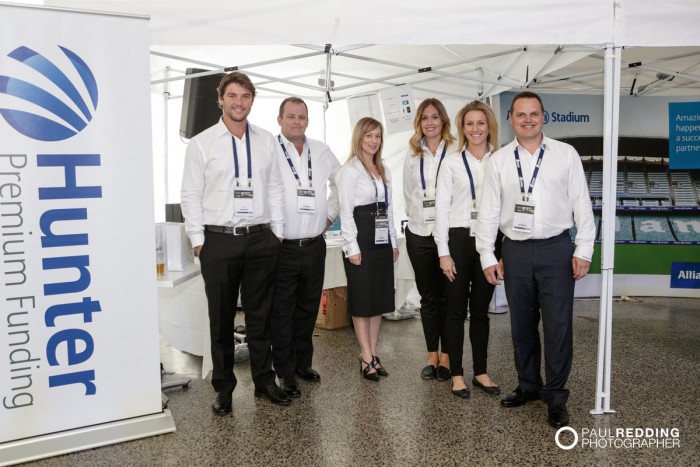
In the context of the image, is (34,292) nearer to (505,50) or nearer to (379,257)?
(379,257)

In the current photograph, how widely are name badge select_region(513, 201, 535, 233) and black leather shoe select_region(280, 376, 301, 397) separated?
147 cm

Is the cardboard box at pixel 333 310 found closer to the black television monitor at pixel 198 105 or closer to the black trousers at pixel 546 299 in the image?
the black television monitor at pixel 198 105

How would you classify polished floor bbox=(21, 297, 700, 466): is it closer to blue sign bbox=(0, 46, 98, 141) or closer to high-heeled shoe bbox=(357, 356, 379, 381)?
high-heeled shoe bbox=(357, 356, 379, 381)

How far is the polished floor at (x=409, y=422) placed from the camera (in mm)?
2367

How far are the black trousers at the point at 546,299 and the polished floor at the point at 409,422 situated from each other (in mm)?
271

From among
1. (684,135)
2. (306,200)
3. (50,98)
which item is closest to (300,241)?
(306,200)

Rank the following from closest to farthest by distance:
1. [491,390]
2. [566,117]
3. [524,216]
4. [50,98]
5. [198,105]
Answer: [50,98]
[524,216]
[491,390]
[198,105]
[566,117]

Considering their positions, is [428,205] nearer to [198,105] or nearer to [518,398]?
[518,398]

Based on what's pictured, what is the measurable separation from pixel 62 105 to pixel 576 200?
2.32 meters

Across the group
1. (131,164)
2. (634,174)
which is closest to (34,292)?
(131,164)

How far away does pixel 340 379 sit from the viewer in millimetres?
3393

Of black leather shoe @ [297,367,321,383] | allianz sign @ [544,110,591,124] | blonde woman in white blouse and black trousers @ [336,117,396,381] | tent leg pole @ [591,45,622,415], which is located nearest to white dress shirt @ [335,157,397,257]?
blonde woman in white blouse and black trousers @ [336,117,396,381]

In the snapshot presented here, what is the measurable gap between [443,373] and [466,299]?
1.74 feet

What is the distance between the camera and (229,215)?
271 cm
